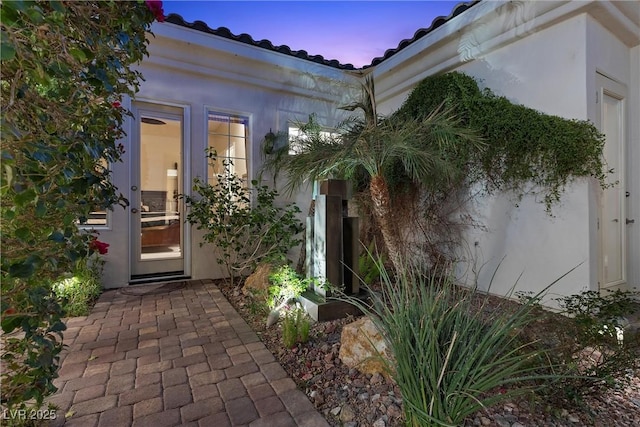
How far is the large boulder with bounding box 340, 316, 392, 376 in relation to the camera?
229cm

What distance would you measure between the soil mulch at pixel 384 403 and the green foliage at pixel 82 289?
2.45m

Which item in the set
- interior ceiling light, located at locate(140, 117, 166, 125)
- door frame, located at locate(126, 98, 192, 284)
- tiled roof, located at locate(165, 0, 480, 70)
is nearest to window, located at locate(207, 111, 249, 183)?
door frame, located at locate(126, 98, 192, 284)

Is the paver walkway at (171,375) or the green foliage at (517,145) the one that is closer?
the paver walkway at (171,375)

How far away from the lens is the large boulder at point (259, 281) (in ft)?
13.2

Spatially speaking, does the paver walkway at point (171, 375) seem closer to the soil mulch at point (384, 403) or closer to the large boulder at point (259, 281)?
the soil mulch at point (384, 403)

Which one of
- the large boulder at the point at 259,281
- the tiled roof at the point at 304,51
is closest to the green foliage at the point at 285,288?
the large boulder at the point at 259,281

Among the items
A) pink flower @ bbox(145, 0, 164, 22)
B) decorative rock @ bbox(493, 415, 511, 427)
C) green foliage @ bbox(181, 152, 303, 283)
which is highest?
pink flower @ bbox(145, 0, 164, 22)

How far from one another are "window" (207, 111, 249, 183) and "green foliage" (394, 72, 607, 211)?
3047 mm

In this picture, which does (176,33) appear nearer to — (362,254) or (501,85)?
(362,254)

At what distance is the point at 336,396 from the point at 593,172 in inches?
138

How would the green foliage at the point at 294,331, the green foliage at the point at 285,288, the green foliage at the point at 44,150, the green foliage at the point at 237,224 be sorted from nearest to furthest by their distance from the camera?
1. the green foliage at the point at 44,150
2. the green foliage at the point at 294,331
3. the green foliage at the point at 285,288
4. the green foliage at the point at 237,224

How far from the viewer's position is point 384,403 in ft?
6.37

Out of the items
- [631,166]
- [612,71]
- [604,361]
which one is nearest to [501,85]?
[612,71]

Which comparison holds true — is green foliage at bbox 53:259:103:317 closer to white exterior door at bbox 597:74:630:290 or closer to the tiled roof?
the tiled roof
